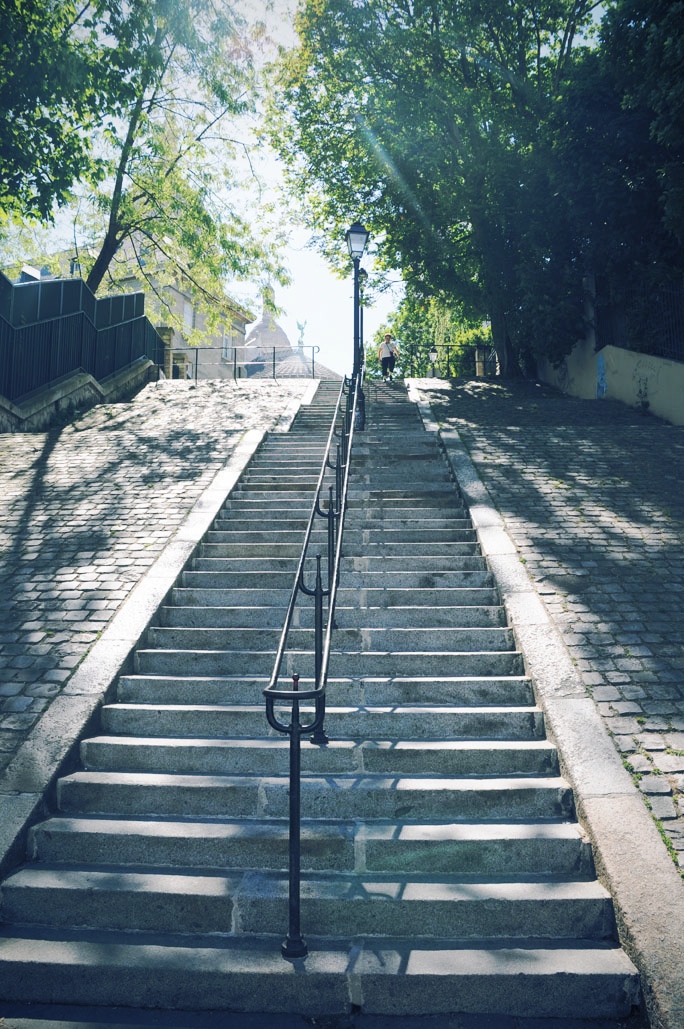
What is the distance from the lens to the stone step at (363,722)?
206 inches

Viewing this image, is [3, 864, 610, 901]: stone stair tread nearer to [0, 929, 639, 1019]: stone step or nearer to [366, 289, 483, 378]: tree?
[0, 929, 639, 1019]: stone step

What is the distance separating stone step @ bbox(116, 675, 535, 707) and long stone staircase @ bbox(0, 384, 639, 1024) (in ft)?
0.05

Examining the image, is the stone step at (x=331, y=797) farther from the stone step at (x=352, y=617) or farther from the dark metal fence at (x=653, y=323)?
the dark metal fence at (x=653, y=323)

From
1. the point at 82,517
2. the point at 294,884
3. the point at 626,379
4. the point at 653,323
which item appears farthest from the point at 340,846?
the point at 626,379

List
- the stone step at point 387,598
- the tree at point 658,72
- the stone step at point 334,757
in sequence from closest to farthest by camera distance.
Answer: the stone step at point 334,757 < the stone step at point 387,598 < the tree at point 658,72

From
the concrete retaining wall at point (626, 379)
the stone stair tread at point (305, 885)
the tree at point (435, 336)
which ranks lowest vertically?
the stone stair tread at point (305, 885)

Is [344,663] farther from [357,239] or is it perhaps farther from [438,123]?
[438,123]

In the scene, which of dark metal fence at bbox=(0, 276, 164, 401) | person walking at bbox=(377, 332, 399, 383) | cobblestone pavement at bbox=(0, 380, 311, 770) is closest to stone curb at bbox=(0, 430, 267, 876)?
cobblestone pavement at bbox=(0, 380, 311, 770)

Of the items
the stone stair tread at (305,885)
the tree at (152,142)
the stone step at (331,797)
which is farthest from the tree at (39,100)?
the stone stair tread at (305,885)

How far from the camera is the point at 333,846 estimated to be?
4.34 metres

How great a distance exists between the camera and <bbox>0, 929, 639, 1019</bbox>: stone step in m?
3.59

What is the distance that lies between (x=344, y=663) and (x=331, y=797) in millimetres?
1420

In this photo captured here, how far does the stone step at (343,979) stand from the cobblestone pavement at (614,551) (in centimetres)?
93

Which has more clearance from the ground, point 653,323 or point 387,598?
point 653,323
